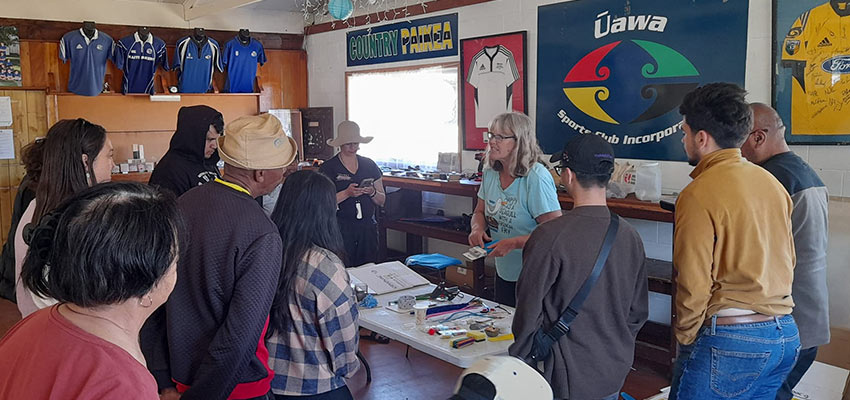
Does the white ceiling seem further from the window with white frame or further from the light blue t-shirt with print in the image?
the light blue t-shirt with print

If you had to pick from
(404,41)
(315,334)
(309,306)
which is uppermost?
(404,41)

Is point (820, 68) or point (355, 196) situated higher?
point (820, 68)

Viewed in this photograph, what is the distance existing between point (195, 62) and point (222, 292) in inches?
258

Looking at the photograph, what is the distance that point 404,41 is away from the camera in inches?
286

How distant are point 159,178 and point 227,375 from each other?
1.73 meters

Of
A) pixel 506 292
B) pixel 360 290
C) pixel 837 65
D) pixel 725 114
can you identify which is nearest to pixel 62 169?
pixel 360 290

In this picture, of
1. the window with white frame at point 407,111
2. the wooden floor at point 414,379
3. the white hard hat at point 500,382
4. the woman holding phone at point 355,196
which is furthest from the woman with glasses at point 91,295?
the window with white frame at point 407,111

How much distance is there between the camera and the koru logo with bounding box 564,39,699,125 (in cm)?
481

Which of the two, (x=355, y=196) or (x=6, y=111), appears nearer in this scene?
(x=355, y=196)

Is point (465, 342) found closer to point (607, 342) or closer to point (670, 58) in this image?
point (607, 342)

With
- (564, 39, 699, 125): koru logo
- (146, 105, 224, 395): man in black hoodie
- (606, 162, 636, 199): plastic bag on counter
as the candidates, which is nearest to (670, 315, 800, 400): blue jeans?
(146, 105, 224, 395): man in black hoodie

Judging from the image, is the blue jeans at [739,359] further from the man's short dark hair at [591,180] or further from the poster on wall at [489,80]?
the poster on wall at [489,80]

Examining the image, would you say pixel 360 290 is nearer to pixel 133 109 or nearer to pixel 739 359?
pixel 739 359

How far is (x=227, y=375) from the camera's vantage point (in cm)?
214
